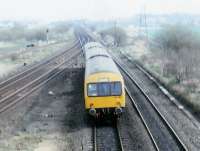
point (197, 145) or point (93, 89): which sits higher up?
point (93, 89)

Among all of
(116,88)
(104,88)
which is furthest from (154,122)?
(104,88)

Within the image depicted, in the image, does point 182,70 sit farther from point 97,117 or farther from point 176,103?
point 97,117

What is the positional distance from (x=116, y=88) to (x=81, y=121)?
2634 millimetres

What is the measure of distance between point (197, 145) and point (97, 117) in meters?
4.93

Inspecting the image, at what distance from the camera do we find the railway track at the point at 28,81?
82.7 ft

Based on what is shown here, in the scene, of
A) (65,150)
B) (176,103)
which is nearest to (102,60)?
(176,103)

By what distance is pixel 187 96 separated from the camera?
23.4m

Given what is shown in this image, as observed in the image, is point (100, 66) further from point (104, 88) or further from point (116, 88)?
point (116, 88)

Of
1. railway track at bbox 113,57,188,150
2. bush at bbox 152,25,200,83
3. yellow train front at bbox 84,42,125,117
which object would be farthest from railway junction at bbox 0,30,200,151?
bush at bbox 152,25,200,83

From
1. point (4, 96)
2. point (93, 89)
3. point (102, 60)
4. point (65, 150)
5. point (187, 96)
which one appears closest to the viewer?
point (65, 150)

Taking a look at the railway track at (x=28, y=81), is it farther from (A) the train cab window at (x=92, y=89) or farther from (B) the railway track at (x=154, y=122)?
(B) the railway track at (x=154, y=122)

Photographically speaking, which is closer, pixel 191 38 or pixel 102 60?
pixel 102 60

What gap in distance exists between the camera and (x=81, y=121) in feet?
64.8

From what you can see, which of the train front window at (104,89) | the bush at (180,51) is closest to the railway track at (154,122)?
the train front window at (104,89)
